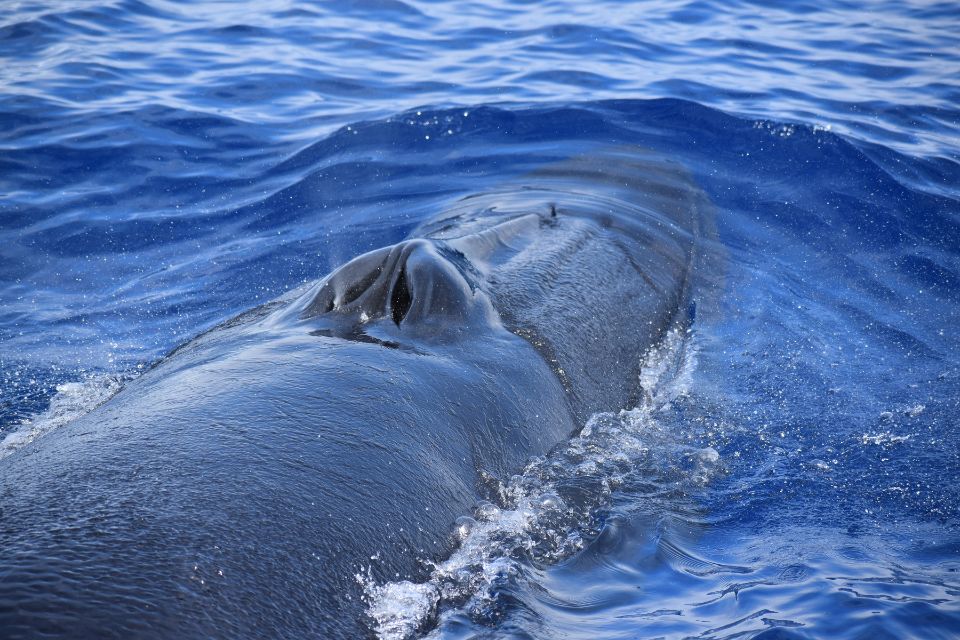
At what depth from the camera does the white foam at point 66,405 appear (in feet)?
20.0

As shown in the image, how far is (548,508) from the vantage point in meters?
4.95

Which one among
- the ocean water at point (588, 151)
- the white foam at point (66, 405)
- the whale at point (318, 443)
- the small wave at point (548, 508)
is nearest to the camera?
the whale at point (318, 443)

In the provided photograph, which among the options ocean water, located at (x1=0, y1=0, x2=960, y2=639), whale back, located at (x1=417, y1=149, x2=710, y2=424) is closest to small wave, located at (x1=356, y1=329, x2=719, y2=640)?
ocean water, located at (x1=0, y1=0, x2=960, y2=639)

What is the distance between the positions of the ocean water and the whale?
0.75 feet

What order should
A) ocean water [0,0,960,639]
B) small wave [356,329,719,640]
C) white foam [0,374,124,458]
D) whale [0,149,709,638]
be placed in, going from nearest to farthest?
1. whale [0,149,709,638]
2. small wave [356,329,719,640]
3. ocean water [0,0,960,639]
4. white foam [0,374,124,458]

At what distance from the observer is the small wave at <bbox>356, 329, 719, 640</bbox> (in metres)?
3.77

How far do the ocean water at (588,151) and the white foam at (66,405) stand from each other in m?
0.06

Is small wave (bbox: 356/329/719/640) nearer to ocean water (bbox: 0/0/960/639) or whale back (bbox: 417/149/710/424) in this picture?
ocean water (bbox: 0/0/960/639)

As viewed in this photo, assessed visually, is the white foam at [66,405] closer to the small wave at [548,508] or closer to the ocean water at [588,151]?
the ocean water at [588,151]

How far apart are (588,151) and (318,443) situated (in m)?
8.57

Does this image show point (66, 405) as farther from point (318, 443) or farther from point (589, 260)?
point (589, 260)

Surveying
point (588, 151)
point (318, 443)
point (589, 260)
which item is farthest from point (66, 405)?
point (588, 151)

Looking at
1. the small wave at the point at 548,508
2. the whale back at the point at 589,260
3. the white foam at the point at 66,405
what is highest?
the whale back at the point at 589,260

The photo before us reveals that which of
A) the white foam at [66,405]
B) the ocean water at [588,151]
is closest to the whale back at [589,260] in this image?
the ocean water at [588,151]
